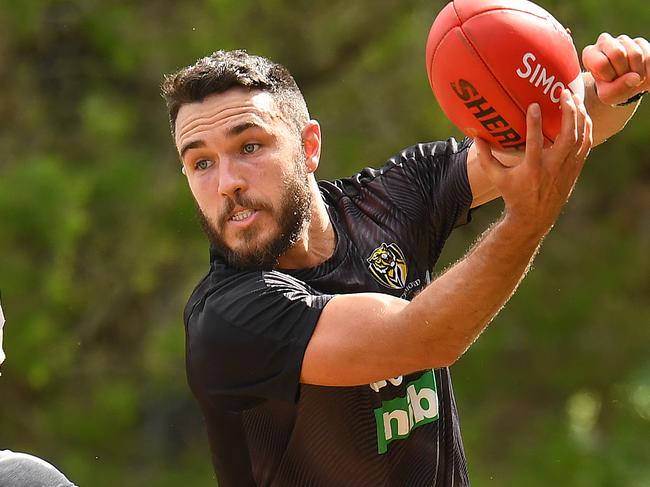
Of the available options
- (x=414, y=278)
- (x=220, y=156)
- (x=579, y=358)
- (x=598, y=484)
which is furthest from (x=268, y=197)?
(x=579, y=358)

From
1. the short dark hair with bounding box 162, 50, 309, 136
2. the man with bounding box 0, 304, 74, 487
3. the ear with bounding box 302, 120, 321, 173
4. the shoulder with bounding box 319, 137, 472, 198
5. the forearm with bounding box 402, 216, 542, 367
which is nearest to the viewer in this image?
the man with bounding box 0, 304, 74, 487

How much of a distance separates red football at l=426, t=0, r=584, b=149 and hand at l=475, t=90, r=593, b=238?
0.22 m

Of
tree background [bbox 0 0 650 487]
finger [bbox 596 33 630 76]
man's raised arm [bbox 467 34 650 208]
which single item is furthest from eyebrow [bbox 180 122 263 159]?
tree background [bbox 0 0 650 487]

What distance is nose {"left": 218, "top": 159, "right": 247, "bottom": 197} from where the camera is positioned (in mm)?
3645

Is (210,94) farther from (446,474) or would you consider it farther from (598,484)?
(598,484)

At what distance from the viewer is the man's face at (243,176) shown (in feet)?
12.1

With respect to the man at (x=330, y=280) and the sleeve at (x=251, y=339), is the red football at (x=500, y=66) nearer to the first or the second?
the man at (x=330, y=280)

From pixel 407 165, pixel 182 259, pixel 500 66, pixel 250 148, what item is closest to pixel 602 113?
pixel 500 66

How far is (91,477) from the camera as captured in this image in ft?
29.1

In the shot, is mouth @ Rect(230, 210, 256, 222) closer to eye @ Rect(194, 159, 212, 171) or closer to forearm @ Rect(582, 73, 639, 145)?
eye @ Rect(194, 159, 212, 171)

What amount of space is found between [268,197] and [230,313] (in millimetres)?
398

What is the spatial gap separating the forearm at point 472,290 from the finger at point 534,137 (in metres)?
0.18

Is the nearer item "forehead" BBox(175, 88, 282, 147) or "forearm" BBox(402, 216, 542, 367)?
"forearm" BBox(402, 216, 542, 367)

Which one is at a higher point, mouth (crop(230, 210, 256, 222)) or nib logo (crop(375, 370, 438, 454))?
mouth (crop(230, 210, 256, 222))
